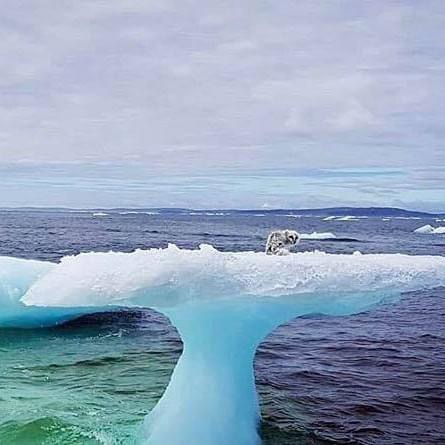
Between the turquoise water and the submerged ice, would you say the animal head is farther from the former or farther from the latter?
the submerged ice

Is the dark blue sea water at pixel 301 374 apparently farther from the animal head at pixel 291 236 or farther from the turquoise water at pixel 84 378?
the animal head at pixel 291 236

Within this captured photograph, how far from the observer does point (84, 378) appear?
12016 mm

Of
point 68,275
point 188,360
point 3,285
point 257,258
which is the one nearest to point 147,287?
point 68,275

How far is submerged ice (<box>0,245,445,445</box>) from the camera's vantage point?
291 inches

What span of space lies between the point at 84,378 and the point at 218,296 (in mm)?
5439

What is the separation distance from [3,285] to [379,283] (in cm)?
1036

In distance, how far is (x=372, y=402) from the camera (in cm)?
1122

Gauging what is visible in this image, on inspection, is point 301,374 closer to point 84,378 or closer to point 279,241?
point 279,241

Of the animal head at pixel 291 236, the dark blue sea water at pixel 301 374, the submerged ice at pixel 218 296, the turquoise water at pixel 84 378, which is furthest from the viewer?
the animal head at pixel 291 236

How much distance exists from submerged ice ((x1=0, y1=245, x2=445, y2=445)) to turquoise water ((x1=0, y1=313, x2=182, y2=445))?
38.5 inches

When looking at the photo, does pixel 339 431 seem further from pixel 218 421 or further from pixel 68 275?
pixel 68 275

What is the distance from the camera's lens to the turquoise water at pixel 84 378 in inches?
353

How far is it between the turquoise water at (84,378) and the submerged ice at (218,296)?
978mm

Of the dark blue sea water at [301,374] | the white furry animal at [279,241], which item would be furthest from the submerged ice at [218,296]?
the white furry animal at [279,241]
